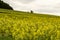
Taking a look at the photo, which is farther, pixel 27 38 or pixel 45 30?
pixel 45 30

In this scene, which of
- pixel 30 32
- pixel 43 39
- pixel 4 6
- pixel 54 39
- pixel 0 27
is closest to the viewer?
pixel 54 39

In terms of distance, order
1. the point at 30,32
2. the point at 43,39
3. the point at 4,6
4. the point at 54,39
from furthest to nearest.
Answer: the point at 4,6 < the point at 30,32 < the point at 43,39 < the point at 54,39

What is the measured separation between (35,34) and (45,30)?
58.6 inches

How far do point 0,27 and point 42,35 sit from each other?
14.0 feet

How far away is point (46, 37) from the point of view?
38.6 feet

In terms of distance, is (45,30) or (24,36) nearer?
(24,36)

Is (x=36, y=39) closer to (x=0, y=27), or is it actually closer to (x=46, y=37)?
(x=46, y=37)

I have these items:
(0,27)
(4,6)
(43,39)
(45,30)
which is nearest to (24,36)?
(43,39)

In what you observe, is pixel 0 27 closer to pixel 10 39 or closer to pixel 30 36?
pixel 10 39

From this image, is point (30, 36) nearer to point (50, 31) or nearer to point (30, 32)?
point (30, 32)

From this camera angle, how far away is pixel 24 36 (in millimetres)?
11227

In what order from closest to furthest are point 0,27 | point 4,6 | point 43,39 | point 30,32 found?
point 43,39 → point 30,32 → point 0,27 → point 4,6

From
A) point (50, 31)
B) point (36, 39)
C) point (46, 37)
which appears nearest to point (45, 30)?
point (50, 31)

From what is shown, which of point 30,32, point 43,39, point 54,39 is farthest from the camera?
point 30,32
